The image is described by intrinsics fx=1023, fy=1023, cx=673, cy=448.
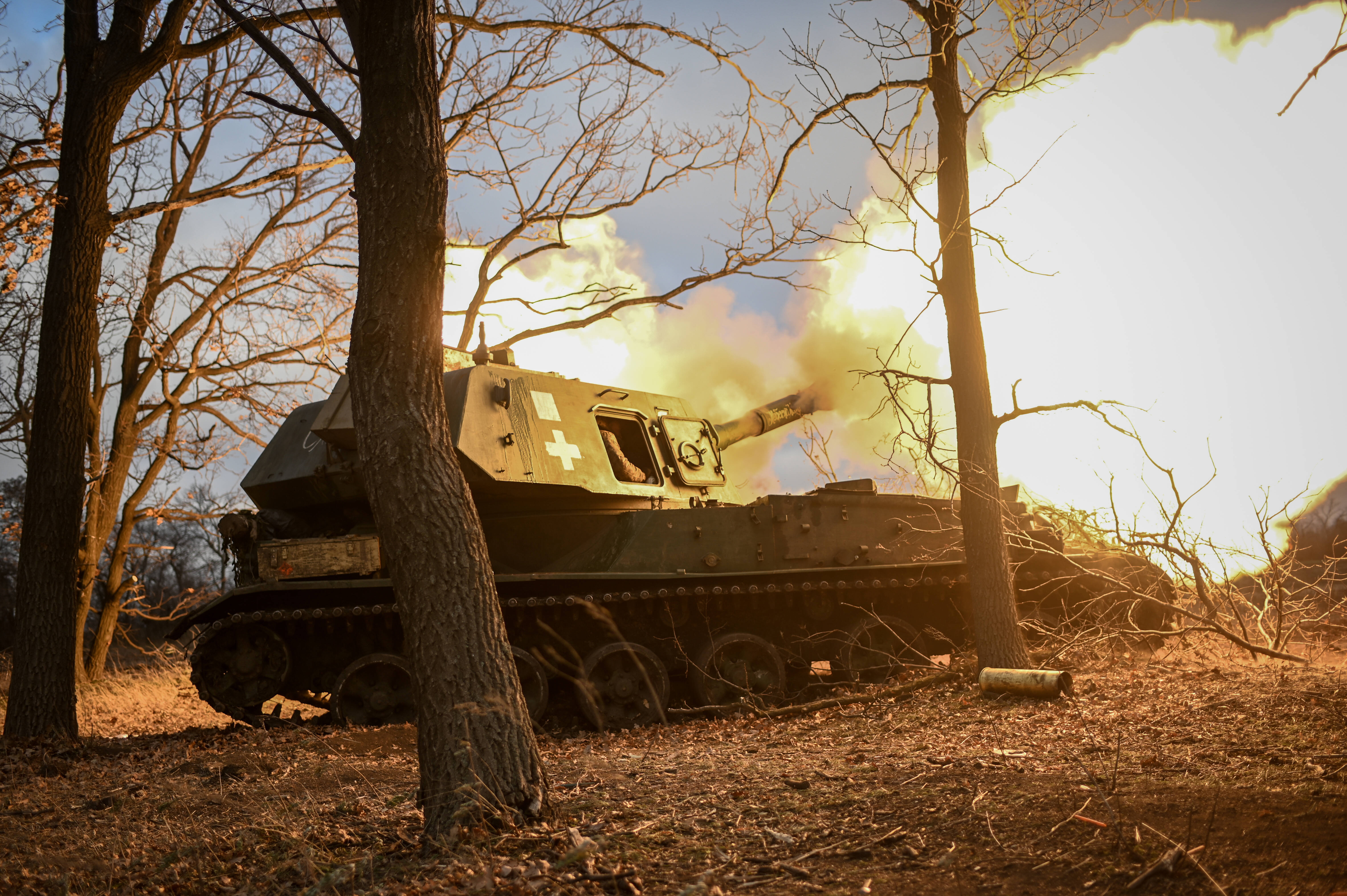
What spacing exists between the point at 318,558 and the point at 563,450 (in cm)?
255

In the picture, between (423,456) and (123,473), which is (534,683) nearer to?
(423,456)

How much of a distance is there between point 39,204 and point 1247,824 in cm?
1352

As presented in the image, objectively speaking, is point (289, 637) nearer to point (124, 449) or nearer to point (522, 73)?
point (124, 449)

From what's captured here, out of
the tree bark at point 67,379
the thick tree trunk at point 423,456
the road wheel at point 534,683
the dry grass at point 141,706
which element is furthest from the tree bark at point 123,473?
the thick tree trunk at point 423,456

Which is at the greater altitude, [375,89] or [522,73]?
[522,73]

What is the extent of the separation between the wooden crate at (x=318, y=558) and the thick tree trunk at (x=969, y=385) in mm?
5410

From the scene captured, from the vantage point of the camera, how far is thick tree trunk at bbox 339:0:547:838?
16.1 ft

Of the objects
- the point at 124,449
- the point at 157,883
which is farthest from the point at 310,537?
the point at 124,449

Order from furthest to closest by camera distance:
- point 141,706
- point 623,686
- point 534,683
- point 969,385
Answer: point 141,706 → point 623,686 → point 534,683 → point 969,385

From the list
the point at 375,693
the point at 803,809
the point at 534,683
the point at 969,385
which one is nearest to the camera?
the point at 803,809

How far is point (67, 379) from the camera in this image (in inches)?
383

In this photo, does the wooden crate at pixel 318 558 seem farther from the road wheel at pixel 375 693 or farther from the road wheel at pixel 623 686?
the road wheel at pixel 623 686

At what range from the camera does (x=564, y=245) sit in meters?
18.1

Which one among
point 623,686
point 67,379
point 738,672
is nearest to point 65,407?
point 67,379
